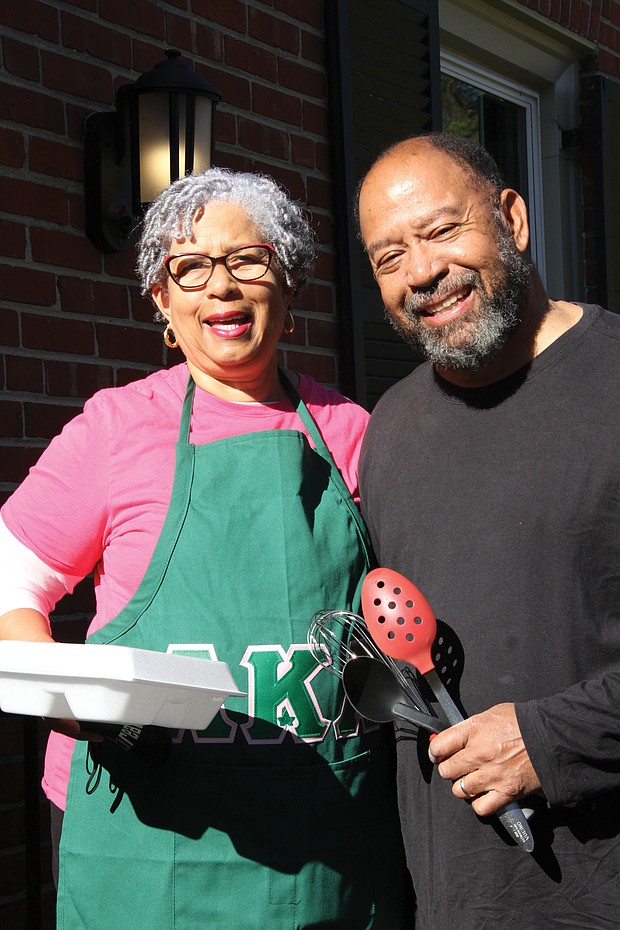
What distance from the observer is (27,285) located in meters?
2.79

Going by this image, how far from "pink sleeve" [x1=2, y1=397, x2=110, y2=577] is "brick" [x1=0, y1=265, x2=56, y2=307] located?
2.75ft

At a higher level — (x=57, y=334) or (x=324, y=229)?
(x=324, y=229)

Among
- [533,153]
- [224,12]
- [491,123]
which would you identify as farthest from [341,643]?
[533,153]

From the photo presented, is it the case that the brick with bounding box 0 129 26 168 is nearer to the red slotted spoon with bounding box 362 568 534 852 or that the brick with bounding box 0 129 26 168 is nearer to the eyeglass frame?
the eyeglass frame

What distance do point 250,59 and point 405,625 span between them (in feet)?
7.25

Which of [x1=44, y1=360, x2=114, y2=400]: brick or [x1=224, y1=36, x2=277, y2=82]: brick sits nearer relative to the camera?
[x1=44, y1=360, x2=114, y2=400]: brick

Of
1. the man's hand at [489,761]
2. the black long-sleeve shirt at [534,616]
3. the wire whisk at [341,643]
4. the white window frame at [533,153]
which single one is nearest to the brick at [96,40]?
the black long-sleeve shirt at [534,616]

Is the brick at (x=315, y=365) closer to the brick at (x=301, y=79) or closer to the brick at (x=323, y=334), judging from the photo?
the brick at (x=323, y=334)

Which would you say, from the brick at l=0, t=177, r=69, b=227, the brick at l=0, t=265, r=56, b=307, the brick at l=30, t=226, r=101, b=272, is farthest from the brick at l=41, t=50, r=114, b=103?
the brick at l=0, t=265, r=56, b=307

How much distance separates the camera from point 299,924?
1924mm

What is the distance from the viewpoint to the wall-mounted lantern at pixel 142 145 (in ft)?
9.34

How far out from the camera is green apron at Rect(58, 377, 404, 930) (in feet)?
6.28

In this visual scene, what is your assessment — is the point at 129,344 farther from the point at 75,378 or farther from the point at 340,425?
the point at 340,425

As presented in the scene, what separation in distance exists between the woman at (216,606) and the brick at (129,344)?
0.81 m
